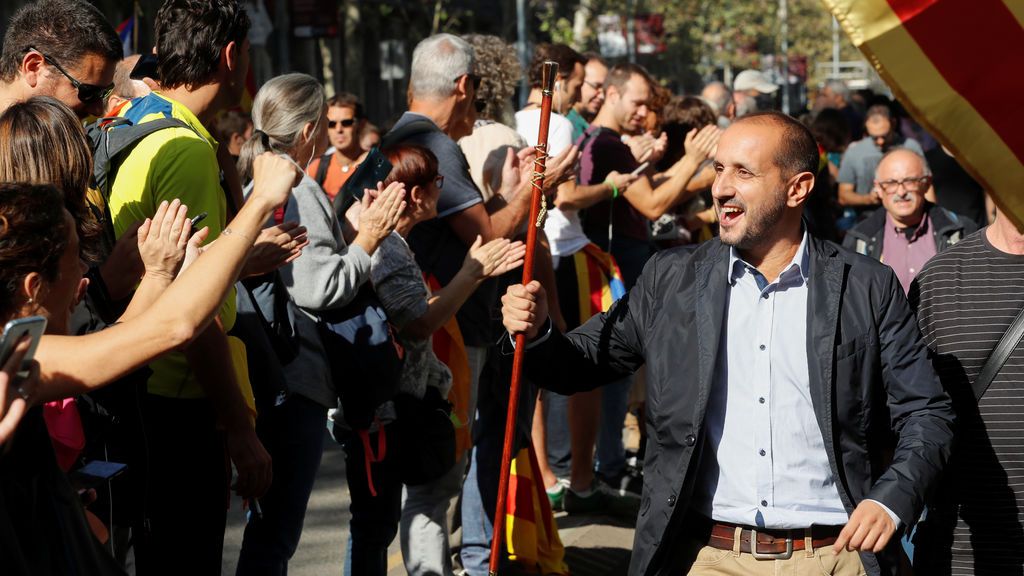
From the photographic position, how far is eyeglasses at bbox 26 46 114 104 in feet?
11.8

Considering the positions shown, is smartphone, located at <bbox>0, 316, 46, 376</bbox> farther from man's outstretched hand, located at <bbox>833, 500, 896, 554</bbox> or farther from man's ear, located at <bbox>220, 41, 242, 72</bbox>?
man's outstretched hand, located at <bbox>833, 500, 896, 554</bbox>

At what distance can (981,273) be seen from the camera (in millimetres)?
3746

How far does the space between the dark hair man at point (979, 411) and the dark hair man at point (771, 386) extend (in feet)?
1.43

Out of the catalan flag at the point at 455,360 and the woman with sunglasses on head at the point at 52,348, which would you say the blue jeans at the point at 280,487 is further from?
the woman with sunglasses on head at the point at 52,348

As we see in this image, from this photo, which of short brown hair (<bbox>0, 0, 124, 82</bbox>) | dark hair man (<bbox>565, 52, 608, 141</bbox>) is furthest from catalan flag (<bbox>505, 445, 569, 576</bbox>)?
Result: dark hair man (<bbox>565, 52, 608, 141</bbox>)

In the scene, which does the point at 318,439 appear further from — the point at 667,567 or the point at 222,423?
the point at 667,567

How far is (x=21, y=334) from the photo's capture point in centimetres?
221

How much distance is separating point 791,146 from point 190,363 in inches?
69.0

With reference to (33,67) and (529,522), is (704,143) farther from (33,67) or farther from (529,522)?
(33,67)

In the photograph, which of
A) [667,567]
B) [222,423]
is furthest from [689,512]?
[222,423]

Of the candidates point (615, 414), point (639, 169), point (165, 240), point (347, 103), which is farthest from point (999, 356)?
point (347, 103)

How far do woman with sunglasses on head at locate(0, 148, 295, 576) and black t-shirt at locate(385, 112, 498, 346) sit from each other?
224cm

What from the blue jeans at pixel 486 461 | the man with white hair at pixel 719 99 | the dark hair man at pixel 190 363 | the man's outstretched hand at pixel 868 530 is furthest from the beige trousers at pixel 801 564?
the man with white hair at pixel 719 99

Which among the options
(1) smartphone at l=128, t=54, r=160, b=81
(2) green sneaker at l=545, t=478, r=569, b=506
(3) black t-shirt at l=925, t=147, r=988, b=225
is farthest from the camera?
(3) black t-shirt at l=925, t=147, r=988, b=225
